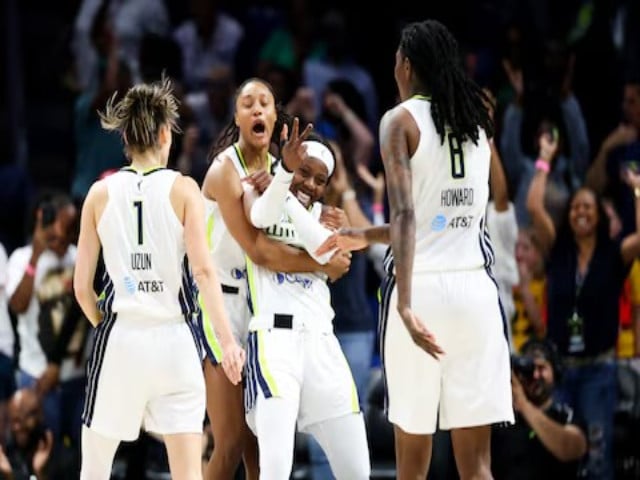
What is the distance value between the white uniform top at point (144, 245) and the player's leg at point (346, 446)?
823 mm

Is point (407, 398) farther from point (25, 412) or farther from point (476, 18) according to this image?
point (476, 18)

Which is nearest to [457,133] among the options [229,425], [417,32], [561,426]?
[417,32]

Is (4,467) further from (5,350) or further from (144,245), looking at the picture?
(144,245)

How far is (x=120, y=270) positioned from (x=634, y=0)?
22.1 ft

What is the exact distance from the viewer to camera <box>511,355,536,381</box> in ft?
32.1

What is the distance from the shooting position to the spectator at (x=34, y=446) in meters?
10.2

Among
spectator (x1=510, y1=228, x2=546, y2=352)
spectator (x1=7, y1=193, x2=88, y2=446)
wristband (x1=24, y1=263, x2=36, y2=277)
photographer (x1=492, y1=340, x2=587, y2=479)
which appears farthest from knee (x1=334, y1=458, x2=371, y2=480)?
wristband (x1=24, y1=263, x2=36, y2=277)

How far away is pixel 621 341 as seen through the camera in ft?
35.4

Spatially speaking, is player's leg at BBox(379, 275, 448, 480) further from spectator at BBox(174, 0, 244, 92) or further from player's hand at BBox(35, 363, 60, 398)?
spectator at BBox(174, 0, 244, 92)

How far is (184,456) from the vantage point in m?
7.11

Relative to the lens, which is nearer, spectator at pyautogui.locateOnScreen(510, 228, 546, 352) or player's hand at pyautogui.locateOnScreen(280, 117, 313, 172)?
player's hand at pyautogui.locateOnScreen(280, 117, 313, 172)

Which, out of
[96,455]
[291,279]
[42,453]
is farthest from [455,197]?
[42,453]

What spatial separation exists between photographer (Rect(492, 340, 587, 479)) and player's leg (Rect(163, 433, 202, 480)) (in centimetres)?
296

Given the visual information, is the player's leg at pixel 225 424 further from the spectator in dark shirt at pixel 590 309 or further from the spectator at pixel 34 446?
the spectator in dark shirt at pixel 590 309
